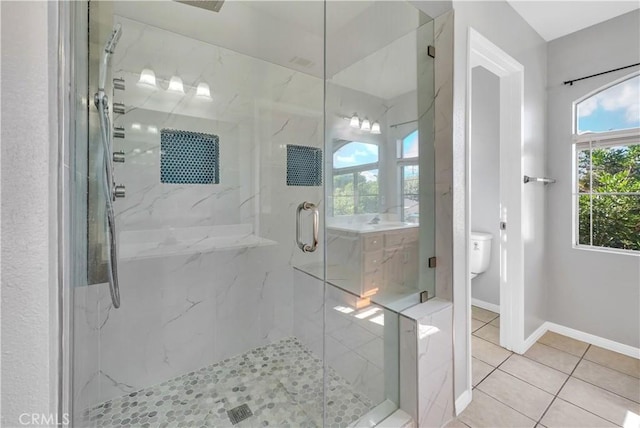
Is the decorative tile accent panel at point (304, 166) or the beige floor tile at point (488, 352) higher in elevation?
the decorative tile accent panel at point (304, 166)

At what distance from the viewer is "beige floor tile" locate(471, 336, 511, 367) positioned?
218 centimetres

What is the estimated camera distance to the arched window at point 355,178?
1.98 metres

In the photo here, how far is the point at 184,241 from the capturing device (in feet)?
6.32

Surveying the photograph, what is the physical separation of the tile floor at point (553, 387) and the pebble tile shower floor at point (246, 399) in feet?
2.31

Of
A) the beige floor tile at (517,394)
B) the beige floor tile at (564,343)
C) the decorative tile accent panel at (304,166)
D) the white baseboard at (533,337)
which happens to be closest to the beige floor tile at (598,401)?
the beige floor tile at (517,394)

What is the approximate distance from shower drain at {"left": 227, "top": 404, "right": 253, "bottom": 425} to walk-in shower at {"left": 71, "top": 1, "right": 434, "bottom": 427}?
1 cm

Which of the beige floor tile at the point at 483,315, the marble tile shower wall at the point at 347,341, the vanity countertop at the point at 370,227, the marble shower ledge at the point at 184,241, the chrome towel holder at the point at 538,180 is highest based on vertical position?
the chrome towel holder at the point at 538,180

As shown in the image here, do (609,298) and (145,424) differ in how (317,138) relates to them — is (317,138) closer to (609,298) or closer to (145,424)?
(145,424)

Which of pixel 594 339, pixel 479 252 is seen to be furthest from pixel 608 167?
pixel 594 339

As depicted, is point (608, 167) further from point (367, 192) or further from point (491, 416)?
point (491, 416)

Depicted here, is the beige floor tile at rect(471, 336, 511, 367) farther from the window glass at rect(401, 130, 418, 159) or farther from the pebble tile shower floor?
Result: the window glass at rect(401, 130, 418, 159)

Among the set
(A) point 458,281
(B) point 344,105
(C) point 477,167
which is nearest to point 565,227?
(C) point 477,167

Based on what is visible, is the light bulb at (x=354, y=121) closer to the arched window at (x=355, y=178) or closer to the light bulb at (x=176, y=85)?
the arched window at (x=355, y=178)

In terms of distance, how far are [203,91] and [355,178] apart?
1229mm
